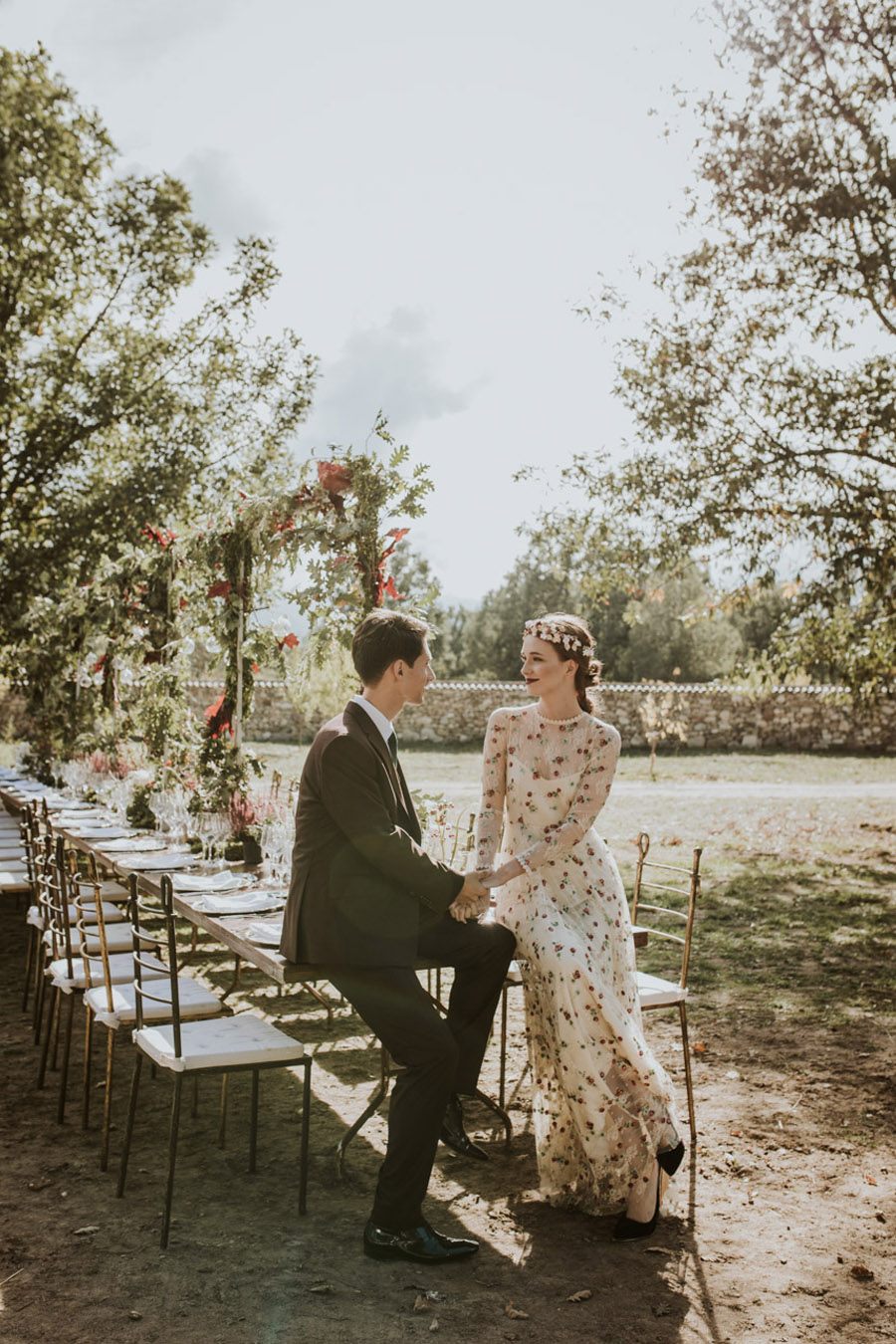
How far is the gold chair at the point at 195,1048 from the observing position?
3748 millimetres

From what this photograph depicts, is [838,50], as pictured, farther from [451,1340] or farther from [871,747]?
[871,747]

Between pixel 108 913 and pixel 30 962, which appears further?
pixel 30 962

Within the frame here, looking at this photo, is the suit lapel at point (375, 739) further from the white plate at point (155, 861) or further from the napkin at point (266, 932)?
the white plate at point (155, 861)

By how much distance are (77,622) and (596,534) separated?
17.7ft

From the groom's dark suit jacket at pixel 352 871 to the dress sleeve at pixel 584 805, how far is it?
1.55 ft

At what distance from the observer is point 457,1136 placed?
4.32 m

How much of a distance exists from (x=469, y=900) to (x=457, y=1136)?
41.2 inches

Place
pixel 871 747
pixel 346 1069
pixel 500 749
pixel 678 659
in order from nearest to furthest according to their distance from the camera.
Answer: pixel 500 749 → pixel 346 1069 → pixel 871 747 → pixel 678 659

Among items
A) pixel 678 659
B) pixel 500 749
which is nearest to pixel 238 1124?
pixel 500 749

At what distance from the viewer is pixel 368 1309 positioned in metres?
3.25

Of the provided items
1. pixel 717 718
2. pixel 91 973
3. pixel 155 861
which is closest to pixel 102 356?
pixel 155 861

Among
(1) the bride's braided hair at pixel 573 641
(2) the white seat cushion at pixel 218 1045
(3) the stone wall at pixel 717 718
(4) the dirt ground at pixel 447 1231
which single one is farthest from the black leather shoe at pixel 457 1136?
(3) the stone wall at pixel 717 718

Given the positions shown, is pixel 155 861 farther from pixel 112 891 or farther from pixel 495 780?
pixel 495 780

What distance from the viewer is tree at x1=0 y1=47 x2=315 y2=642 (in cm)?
1103
